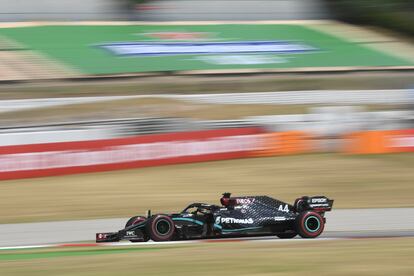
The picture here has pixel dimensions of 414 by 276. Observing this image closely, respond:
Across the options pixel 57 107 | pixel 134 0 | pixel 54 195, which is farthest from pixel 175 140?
pixel 134 0

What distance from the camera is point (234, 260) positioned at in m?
8.42

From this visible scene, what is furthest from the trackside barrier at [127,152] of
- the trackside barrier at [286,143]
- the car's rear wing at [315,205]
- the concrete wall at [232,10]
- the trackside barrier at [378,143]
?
the concrete wall at [232,10]

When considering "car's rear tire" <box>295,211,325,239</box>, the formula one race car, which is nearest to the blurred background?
"car's rear tire" <box>295,211,325,239</box>

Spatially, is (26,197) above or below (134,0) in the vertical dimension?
below

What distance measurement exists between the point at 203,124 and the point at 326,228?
8037mm

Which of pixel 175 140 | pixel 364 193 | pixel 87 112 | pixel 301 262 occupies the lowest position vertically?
pixel 301 262

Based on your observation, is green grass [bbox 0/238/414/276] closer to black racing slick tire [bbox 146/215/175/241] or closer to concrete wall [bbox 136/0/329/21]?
black racing slick tire [bbox 146/215/175/241]

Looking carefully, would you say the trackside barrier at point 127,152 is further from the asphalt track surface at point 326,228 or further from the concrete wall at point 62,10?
the concrete wall at point 62,10

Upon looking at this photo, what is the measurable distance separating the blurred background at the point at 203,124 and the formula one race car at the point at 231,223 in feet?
2.24

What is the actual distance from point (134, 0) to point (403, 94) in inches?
466

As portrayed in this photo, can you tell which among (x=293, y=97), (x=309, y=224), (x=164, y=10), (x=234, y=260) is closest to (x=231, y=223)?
(x=309, y=224)

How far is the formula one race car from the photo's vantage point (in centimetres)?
1140

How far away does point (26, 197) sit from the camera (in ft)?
55.0

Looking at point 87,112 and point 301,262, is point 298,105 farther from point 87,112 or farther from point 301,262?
point 301,262
